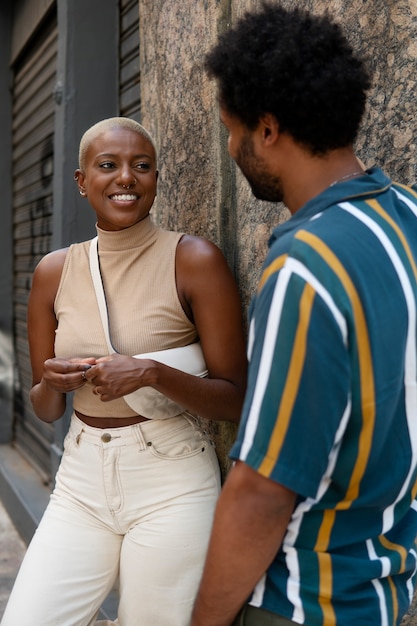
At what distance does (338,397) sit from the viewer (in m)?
1.29

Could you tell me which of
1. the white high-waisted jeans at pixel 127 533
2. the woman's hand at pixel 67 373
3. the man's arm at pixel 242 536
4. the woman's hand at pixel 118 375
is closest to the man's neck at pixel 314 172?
the man's arm at pixel 242 536

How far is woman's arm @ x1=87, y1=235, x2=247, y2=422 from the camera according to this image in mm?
2168

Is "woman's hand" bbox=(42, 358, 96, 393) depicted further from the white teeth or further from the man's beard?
the man's beard

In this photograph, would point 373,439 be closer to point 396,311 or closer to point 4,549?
point 396,311

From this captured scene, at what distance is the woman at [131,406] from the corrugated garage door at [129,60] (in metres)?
2.26

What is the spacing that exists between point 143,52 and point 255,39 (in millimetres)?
2186

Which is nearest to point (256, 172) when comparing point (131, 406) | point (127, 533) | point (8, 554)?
point (131, 406)

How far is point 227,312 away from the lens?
2.23 m

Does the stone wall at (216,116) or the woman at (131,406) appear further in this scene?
the woman at (131,406)

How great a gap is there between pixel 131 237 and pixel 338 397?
1210 millimetres

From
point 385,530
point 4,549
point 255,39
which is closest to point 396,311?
point 385,530

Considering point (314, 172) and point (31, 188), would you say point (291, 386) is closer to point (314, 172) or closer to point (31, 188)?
point (314, 172)

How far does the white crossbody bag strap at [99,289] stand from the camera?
2.23 meters

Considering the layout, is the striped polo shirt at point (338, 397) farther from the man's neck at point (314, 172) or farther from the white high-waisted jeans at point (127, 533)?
the white high-waisted jeans at point (127, 533)
